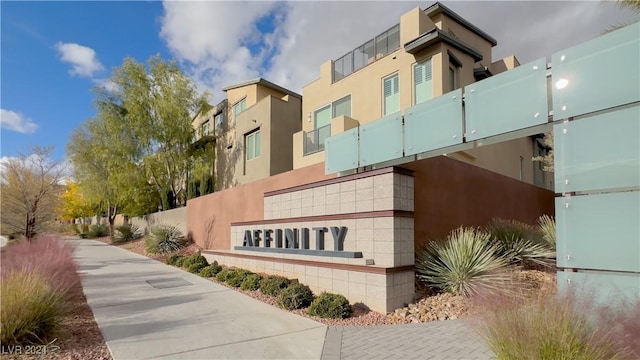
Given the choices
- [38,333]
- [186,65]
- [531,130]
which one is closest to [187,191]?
[186,65]

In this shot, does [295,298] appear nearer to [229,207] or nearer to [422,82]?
[422,82]

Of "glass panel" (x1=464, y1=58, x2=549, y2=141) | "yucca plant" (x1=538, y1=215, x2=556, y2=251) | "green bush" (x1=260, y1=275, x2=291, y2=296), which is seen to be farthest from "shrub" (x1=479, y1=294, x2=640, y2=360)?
"yucca plant" (x1=538, y1=215, x2=556, y2=251)

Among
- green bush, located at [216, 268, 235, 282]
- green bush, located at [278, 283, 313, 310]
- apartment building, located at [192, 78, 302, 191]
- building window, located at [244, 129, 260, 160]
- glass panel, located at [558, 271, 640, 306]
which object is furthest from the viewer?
building window, located at [244, 129, 260, 160]

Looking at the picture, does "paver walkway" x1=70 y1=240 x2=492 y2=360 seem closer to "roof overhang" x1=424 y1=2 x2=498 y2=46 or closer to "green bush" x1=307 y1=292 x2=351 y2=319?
"green bush" x1=307 y1=292 x2=351 y2=319

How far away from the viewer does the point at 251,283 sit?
10062mm

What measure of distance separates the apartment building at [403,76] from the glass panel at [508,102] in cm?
469

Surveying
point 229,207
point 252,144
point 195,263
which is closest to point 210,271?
point 195,263

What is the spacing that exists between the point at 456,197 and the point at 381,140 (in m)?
3.30

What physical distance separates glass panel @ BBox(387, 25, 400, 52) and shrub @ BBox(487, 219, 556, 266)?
826 centimetres

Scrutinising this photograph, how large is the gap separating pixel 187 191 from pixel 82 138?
379 inches

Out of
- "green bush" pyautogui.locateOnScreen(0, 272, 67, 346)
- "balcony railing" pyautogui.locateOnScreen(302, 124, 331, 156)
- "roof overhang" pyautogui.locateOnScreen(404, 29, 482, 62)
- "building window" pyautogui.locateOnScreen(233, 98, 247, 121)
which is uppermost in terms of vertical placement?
"building window" pyautogui.locateOnScreen(233, 98, 247, 121)

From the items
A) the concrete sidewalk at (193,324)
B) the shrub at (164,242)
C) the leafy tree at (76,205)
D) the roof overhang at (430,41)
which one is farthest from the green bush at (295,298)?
the leafy tree at (76,205)

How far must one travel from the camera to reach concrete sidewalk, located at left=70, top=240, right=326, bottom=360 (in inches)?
210

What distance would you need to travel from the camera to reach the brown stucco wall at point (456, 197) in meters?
8.81
